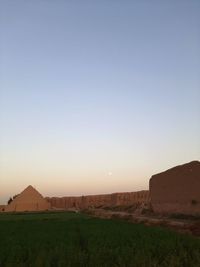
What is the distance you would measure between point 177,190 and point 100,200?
5397 cm

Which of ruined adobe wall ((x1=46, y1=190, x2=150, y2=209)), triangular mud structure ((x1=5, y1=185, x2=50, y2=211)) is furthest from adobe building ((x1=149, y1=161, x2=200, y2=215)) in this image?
ruined adobe wall ((x1=46, y1=190, x2=150, y2=209))

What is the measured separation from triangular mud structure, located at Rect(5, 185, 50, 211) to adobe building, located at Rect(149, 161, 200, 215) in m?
31.7

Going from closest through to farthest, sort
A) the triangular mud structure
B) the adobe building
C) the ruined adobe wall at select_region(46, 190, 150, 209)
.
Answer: the adobe building < the triangular mud structure < the ruined adobe wall at select_region(46, 190, 150, 209)

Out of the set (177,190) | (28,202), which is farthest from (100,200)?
(177,190)

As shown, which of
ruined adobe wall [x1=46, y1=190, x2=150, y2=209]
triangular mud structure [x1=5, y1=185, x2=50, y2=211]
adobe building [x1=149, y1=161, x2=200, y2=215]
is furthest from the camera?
ruined adobe wall [x1=46, y1=190, x2=150, y2=209]

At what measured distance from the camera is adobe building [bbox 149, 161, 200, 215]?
31469 millimetres

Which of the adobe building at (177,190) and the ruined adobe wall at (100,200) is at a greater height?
the ruined adobe wall at (100,200)

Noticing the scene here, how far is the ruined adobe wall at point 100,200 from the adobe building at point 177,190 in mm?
33811

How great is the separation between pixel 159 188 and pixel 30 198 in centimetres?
3387

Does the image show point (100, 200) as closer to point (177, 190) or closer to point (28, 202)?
point (28, 202)

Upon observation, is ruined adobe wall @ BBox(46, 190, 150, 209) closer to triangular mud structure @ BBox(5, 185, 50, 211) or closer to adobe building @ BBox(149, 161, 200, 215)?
triangular mud structure @ BBox(5, 185, 50, 211)

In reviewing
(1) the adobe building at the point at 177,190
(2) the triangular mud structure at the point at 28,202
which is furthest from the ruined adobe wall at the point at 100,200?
(1) the adobe building at the point at 177,190

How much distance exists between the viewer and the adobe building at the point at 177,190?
31469 mm

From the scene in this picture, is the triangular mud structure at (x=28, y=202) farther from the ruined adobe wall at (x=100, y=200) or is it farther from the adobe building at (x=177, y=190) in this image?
the adobe building at (x=177, y=190)
